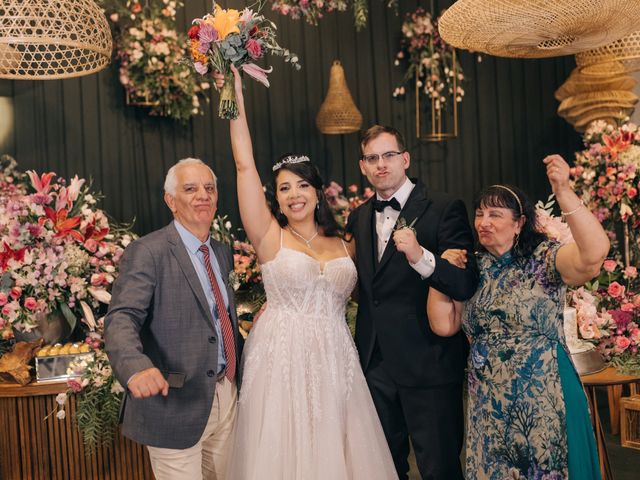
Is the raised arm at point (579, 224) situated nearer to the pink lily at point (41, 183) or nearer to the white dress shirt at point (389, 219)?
the white dress shirt at point (389, 219)

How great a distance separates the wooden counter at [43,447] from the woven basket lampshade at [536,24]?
94.6 inches

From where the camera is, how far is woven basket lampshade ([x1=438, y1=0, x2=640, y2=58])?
248 centimetres

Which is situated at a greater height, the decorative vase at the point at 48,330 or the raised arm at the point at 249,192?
the raised arm at the point at 249,192

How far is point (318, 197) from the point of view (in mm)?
3143

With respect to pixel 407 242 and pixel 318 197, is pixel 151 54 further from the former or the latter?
pixel 407 242

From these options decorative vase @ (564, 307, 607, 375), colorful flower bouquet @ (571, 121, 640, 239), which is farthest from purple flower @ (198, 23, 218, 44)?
colorful flower bouquet @ (571, 121, 640, 239)

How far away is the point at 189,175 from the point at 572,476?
6.02 ft

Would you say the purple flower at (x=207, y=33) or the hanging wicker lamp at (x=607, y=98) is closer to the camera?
the purple flower at (x=207, y=33)

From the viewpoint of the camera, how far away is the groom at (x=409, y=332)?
9.42ft

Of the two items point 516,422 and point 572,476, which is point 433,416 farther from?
point 572,476

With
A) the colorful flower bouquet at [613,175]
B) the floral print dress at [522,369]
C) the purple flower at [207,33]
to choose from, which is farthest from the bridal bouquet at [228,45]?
the colorful flower bouquet at [613,175]

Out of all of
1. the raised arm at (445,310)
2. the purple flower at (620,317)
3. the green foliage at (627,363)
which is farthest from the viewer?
the purple flower at (620,317)

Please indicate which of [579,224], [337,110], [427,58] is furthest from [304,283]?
[427,58]

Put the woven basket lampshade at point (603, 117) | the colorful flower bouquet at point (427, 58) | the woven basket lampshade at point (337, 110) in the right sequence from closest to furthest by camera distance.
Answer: the woven basket lampshade at point (603, 117) → the woven basket lampshade at point (337, 110) → the colorful flower bouquet at point (427, 58)
